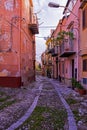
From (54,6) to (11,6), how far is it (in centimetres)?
323

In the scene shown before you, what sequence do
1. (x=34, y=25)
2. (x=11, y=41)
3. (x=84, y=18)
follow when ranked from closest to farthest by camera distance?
(x=84, y=18) → (x=11, y=41) → (x=34, y=25)

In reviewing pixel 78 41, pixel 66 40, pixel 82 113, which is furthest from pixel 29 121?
pixel 66 40

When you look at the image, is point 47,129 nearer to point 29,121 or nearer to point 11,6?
point 29,121

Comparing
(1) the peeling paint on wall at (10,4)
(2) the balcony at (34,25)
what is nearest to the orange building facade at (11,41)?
(1) the peeling paint on wall at (10,4)

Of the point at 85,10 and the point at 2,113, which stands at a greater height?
the point at 85,10

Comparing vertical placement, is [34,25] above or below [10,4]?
below

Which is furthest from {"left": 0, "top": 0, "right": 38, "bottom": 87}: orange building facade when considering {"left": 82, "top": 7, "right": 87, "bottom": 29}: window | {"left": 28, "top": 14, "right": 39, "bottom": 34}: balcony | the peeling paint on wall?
{"left": 28, "top": 14, "right": 39, "bottom": 34}: balcony

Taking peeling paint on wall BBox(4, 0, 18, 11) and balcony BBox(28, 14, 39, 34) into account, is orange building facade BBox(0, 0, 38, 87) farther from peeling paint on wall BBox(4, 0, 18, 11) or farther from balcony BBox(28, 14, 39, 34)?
balcony BBox(28, 14, 39, 34)

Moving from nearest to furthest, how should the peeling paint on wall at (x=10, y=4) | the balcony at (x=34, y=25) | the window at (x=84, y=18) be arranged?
the window at (x=84, y=18)
the peeling paint on wall at (x=10, y=4)
the balcony at (x=34, y=25)

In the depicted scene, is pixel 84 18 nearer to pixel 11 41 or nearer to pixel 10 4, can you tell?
pixel 11 41

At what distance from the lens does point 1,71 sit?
1880 cm

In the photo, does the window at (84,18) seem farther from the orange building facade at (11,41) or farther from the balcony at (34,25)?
the balcony at (34,25)

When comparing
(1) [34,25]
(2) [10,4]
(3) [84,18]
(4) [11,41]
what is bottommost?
(4) [11,41]

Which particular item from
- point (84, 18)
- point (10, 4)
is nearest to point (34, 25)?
point (10, 4)
